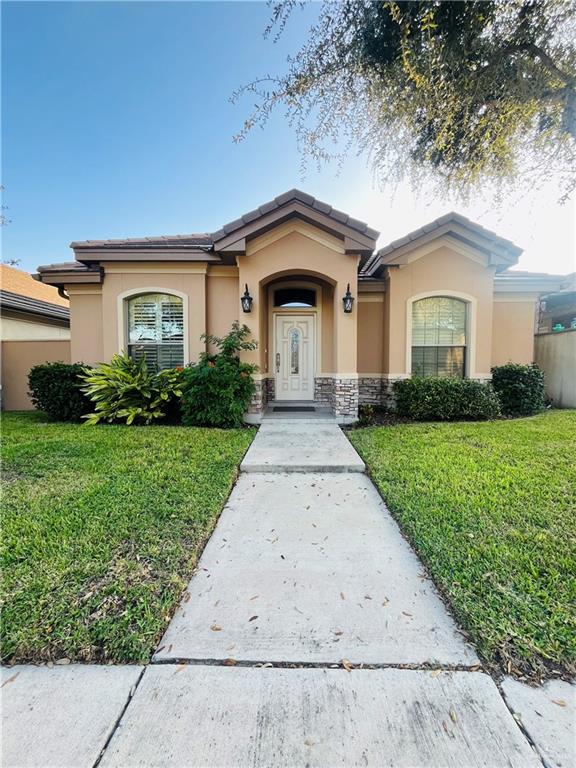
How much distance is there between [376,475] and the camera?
14.9 ft

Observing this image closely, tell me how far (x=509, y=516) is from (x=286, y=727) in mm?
2914

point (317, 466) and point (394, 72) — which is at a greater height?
point (394, 72)

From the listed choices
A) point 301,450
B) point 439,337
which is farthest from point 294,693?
point 439,337

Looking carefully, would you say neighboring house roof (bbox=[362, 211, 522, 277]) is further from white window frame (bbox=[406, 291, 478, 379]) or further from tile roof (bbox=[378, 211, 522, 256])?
white window frame (bbox=[406, 291, 478, 379])

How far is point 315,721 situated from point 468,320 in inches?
368

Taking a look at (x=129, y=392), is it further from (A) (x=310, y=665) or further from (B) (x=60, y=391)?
(A) (x=310, y=665)

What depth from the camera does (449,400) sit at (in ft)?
25.5

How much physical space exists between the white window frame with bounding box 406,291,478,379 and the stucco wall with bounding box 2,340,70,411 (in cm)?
1010

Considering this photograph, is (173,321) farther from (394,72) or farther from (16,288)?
(16,288)

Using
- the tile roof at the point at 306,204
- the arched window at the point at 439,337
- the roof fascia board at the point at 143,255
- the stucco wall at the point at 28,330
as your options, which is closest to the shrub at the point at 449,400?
the arched window at the point at 439,337

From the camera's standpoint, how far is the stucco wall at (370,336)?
928 cm

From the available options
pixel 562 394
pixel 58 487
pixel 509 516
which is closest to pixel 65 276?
pixel 58 487

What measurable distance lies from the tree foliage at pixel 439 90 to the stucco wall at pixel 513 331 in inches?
215

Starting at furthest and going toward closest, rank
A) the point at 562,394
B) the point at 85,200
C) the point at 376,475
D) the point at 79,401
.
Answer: the point at 85,200, the point at 562,394, the point at 79,401, the point at 376,475
